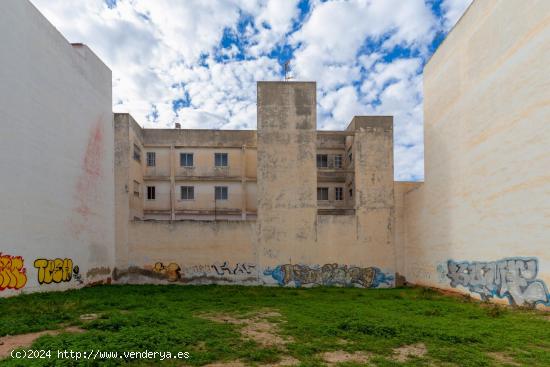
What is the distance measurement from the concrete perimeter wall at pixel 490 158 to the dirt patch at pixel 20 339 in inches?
639

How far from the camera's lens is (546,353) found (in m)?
8.31

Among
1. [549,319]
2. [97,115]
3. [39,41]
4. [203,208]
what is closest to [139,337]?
[549,319]

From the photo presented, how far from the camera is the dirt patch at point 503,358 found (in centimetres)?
780

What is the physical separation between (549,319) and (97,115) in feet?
82.8

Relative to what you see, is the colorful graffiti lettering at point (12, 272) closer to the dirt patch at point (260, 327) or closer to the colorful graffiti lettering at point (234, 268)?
the dirt patch at point (260, 327)

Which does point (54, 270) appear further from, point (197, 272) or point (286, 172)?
point (286, 172)

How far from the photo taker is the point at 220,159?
30.1 m

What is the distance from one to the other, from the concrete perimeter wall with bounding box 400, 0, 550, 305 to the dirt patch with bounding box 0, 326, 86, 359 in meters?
16.2

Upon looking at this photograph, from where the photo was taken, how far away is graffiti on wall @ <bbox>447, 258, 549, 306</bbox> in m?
13.1

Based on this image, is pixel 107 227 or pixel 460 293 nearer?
pixel 460 293

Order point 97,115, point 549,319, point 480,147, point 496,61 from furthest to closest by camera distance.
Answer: point 97,115 < point 480,147 < point 496,61 < point 549,319

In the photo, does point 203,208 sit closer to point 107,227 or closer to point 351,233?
point 107,227

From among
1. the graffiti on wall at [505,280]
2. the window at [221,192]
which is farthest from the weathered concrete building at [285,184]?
the window at [221,192]

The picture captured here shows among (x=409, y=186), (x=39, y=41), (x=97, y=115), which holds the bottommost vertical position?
(x=409, y=186)
